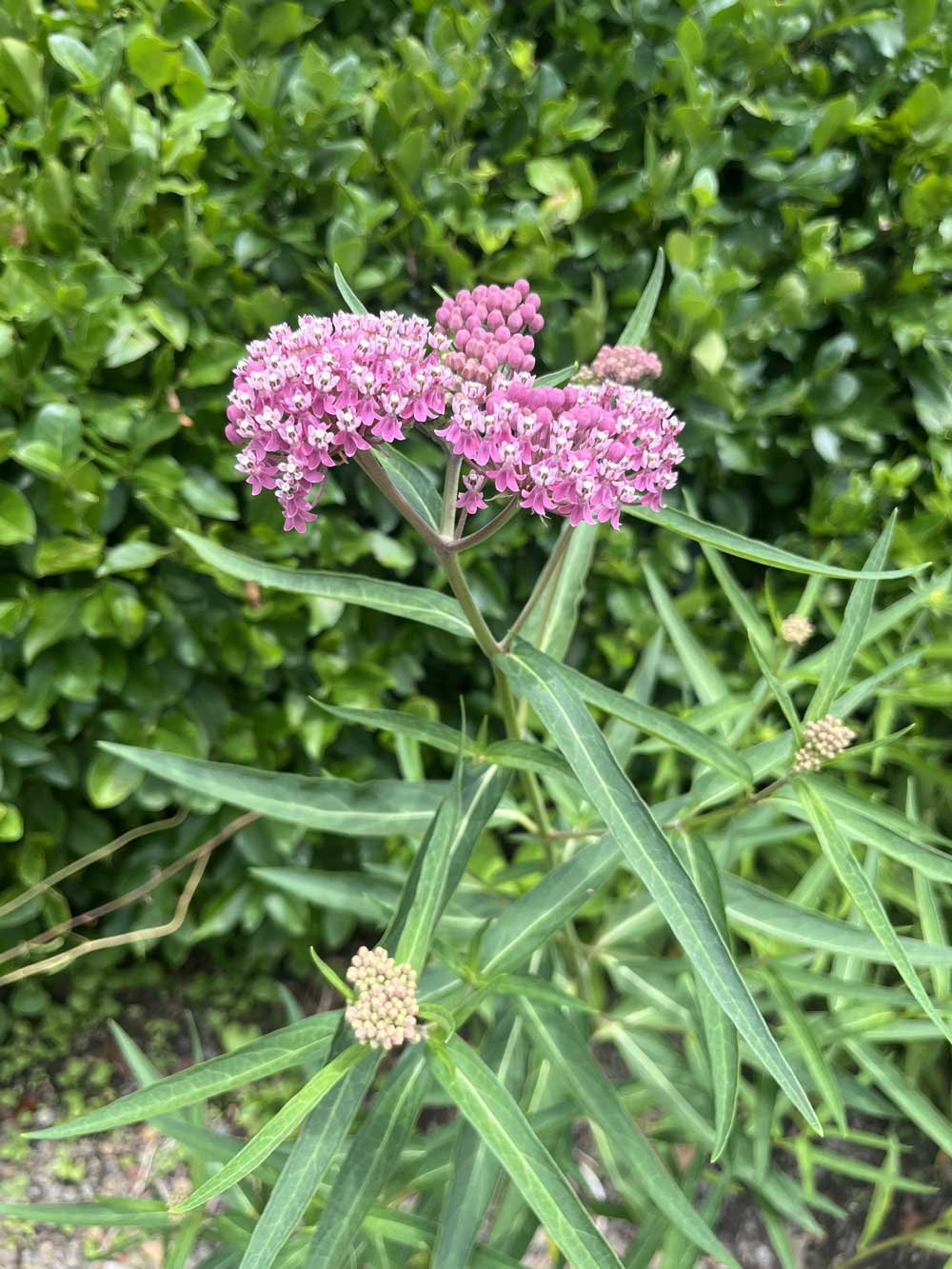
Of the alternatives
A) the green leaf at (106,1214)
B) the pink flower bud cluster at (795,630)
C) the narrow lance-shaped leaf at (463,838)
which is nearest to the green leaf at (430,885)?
the narrow lance-shaped leaf at (463,838)

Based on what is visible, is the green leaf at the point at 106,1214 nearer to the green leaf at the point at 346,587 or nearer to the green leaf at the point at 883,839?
the green leaf at the point at 346,587

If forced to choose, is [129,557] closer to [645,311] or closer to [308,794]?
[308,794]

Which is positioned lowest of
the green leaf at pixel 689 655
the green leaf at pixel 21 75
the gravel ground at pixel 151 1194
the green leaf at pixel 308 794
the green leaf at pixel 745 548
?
the gravel ground at pixel 151 1194

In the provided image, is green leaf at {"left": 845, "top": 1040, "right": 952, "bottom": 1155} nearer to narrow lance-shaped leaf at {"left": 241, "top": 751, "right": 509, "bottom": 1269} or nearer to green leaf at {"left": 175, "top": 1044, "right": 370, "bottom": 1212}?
narrow lance-shaped leaf at {"left": 241, "top": 751, "right": 509, "bottom": 1269}

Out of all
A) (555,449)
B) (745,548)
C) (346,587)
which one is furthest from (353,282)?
(745,548)

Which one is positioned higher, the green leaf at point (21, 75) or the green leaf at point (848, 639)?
the green leaf at point (21, 75)

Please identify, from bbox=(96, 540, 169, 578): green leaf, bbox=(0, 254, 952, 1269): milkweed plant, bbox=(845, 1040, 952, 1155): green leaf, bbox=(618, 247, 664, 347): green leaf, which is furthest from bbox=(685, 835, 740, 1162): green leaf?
bbox=(96, 540, 169, 578): green leaf
